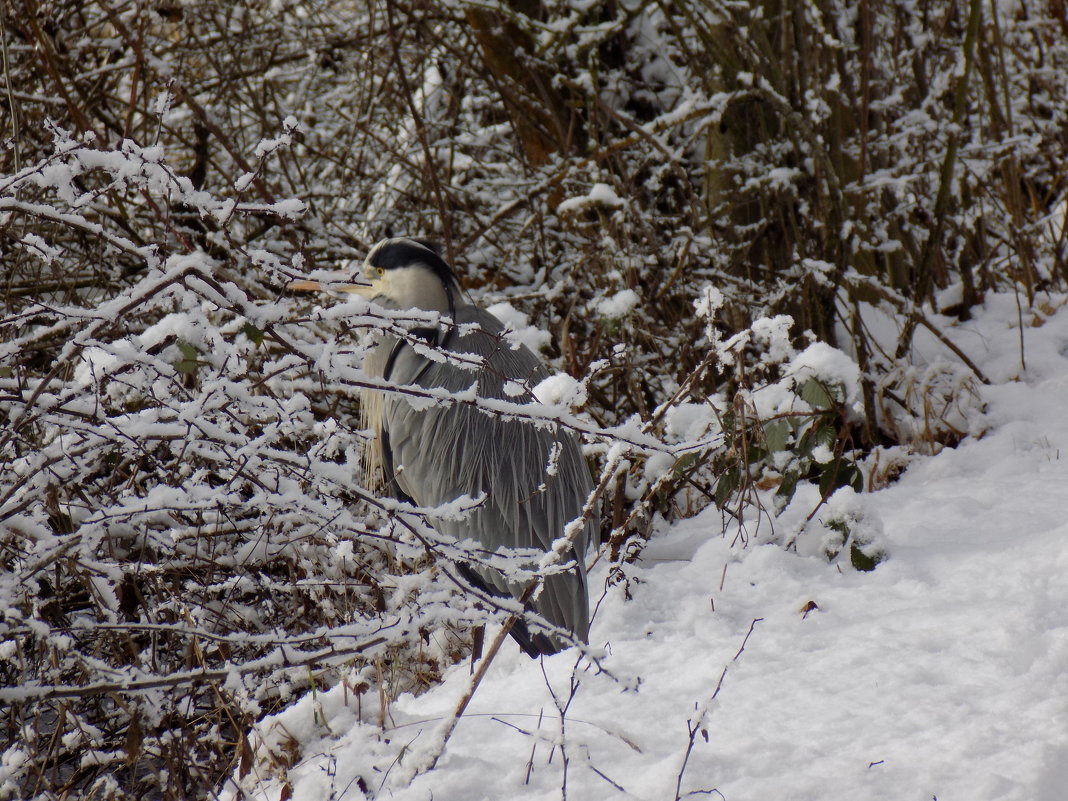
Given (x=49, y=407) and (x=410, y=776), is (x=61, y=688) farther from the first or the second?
(x=410, y=776)

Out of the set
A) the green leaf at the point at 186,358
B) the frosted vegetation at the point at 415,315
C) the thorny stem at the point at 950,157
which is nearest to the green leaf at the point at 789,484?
the frosted vegetation at the point at 415,315

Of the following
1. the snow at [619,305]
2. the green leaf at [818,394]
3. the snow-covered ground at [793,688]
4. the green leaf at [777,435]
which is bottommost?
the snow-covered ground at [793,688]

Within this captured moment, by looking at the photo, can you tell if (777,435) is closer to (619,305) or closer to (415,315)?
(619,305)

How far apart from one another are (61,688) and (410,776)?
776mm

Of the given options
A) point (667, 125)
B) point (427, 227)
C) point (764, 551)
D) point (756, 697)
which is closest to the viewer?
point (756, 697)

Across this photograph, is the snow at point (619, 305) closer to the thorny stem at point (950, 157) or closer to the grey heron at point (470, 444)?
the grey heron at point (470, 444)

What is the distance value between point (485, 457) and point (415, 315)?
66.9 inches

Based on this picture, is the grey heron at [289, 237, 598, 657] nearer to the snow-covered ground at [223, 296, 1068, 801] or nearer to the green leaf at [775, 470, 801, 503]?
the snow-covered ground at [223, 296, 1068, 801]

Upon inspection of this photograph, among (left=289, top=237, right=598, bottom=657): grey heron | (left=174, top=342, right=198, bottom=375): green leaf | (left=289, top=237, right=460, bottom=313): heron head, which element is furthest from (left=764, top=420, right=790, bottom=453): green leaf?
(left=174, top=342, right=198, bottom=375): green leaf

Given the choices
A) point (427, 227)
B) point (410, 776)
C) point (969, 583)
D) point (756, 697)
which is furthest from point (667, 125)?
point (410, 776)

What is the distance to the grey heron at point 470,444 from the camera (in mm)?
3281

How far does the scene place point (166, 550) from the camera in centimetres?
274

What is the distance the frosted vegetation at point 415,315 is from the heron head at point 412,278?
312mm

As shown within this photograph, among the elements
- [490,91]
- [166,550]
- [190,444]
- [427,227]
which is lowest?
[166,550]
